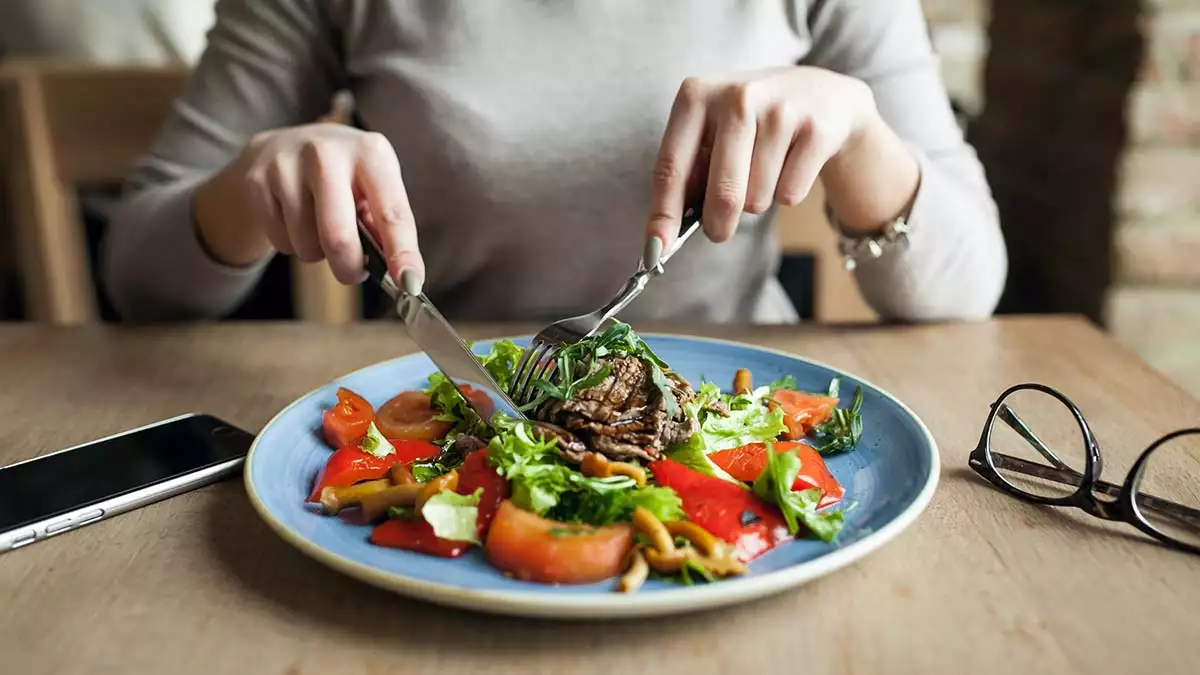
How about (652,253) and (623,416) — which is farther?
(652,253)

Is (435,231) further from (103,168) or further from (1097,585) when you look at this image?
(1097,585)

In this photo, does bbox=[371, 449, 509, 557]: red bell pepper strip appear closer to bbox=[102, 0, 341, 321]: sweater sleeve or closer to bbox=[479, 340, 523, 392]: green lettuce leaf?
bbox=[479, 340, 523, 392]: green lettuce leaf

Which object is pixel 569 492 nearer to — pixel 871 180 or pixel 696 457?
pixel 696 457

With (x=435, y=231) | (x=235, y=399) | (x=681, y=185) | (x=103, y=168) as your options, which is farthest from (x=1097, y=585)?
(x=103, y=168)

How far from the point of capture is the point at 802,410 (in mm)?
861

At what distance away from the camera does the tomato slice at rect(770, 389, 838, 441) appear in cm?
85

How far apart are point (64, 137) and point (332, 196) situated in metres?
0.99

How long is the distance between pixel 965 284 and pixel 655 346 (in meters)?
0.43

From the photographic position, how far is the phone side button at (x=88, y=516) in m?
0.73

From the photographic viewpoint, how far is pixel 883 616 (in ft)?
2.01

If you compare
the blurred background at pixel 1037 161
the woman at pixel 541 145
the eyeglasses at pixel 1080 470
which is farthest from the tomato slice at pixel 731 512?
the blurred background at pixel 1037 161

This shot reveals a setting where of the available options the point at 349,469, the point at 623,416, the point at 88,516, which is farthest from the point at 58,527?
the point at 623,416

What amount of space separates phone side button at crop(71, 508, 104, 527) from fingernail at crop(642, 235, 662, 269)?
1.56ft

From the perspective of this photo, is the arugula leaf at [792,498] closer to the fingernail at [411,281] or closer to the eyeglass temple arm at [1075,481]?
the eyeglass temple arm at [1075,481]
